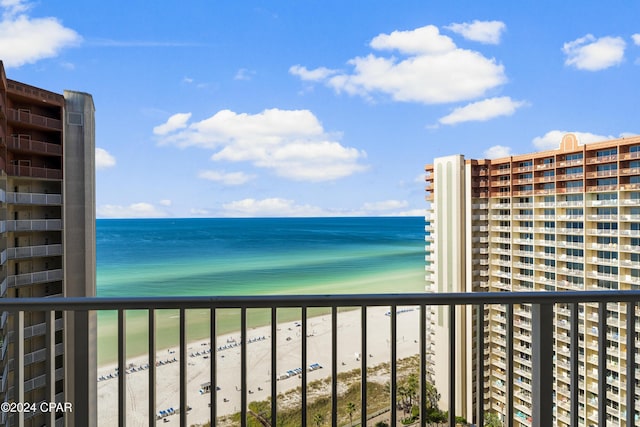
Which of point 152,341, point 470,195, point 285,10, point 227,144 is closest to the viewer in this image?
point 152,341

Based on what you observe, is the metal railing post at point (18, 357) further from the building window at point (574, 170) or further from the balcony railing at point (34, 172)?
the building window at point (574, 170)

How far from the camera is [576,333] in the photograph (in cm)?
138

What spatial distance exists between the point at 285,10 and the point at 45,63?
7.65 meters

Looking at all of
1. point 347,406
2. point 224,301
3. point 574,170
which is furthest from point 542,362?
point 574,170

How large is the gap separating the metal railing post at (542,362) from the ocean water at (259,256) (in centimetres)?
1183

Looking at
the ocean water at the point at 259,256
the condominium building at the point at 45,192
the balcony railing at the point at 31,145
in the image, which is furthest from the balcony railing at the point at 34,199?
the ocean water at the point at 259,256

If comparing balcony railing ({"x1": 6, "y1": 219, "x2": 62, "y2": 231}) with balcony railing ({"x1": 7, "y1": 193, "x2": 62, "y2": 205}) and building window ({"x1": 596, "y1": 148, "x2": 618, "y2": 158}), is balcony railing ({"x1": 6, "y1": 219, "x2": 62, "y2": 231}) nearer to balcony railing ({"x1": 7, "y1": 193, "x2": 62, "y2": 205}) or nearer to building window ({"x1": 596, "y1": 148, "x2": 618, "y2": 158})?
balcony railing ({"x1": 7, "y1": 193, "x2": 62, "y2": 205})

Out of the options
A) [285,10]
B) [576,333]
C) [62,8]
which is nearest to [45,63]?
[62,8]

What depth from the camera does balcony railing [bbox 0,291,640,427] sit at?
1.23 m

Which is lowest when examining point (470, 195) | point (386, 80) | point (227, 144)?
point (470, 195)

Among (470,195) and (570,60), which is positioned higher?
(570,60)

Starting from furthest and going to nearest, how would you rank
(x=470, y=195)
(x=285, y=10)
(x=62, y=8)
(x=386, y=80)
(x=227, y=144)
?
1. (x=227, y=144)
2. (x=386, y=80)
3. (x=62, y=8)
4. (x=285, y=10)
5. (x=470, y=195)

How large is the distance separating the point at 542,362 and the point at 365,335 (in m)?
0.57

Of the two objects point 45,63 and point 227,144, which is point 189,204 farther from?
point 45,63
